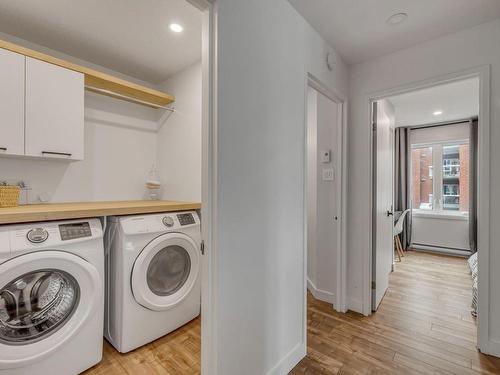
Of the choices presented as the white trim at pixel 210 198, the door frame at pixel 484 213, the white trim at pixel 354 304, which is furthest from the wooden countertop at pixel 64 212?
the door frame at pixel 484 213

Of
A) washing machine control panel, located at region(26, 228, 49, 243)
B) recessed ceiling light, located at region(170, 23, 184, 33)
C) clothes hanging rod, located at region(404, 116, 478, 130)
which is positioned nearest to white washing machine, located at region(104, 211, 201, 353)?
washing machine control panel, located at region(26, 228, 49, 243)

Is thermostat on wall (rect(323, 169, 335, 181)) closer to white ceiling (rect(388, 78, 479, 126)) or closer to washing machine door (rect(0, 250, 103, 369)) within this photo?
white ceiling (rect(388, 78, 479, 126))

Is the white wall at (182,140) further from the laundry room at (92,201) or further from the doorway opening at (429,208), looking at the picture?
the doorway opening at (429,208)

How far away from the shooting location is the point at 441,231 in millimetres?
4660

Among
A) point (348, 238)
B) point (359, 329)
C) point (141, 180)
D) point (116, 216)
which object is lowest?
point (359, 329)

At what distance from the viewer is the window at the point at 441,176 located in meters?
4.59

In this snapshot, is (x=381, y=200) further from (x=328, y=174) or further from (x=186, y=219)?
(x=186, y=219)

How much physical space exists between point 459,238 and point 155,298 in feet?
17.2

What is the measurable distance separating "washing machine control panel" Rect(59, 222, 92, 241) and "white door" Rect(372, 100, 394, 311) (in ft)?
7.85

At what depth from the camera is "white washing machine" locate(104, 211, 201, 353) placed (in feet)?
5.73

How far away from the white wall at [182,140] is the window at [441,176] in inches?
184

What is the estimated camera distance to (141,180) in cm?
279

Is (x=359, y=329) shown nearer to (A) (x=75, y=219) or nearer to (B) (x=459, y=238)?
(A) (x=75, y=219)

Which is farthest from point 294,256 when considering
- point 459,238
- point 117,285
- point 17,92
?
point 459,238
